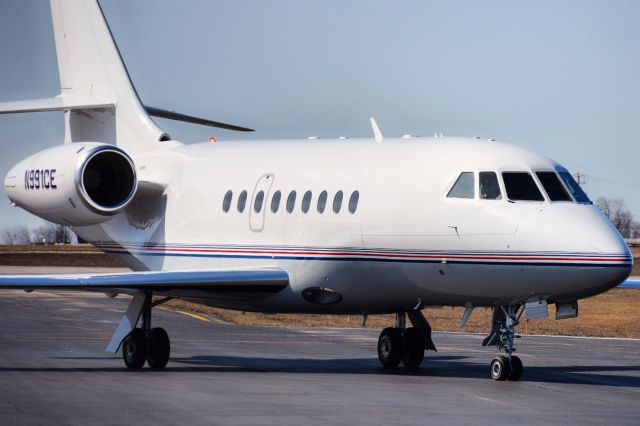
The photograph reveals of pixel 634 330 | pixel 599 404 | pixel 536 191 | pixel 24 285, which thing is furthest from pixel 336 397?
pixel 634 330

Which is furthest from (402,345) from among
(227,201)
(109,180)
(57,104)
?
(57,104)

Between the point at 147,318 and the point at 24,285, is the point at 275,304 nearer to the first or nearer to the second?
the point at 147,318

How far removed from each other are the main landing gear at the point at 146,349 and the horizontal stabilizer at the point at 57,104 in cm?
527

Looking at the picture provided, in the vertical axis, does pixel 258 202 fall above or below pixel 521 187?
below

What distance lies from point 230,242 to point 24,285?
4.00m

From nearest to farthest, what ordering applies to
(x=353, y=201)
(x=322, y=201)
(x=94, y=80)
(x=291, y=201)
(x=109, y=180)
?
(x=353, y=201) → (x=322, y=201) → (x=291, y=201) → (x=109, y=180) → (x=94, y=80)

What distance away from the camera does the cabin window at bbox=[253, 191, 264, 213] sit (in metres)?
23.0

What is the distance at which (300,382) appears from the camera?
764 inches

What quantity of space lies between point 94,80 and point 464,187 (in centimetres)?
999

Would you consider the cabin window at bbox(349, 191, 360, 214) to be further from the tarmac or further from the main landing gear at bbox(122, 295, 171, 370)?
the main landing gear at bbox(122, 295, 171, 370)

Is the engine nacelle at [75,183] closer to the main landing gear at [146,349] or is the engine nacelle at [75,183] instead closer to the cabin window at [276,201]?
the main landing gear at [146,349]

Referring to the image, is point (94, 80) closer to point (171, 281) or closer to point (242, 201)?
point (242, 201)

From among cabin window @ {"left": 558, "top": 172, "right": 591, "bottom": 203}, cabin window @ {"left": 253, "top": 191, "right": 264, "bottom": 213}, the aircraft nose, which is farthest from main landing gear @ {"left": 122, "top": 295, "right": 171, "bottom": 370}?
cabin window @ {"left": 558, "top": 172, "right": 591, "bottom": 203}

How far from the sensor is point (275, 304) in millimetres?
22281
